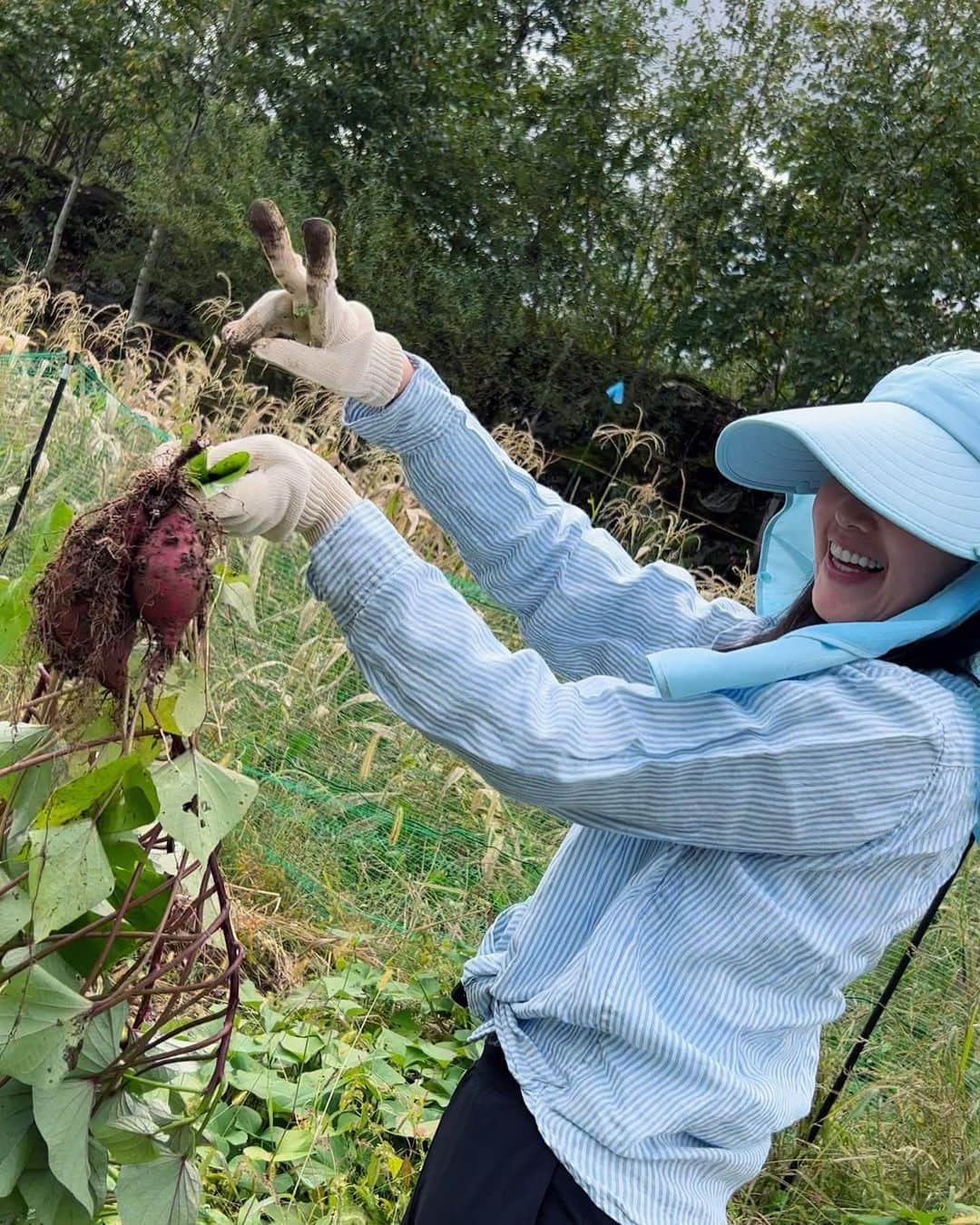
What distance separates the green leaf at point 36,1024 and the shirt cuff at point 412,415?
2.12ft

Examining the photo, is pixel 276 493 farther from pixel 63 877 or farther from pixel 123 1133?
pixel 123 1133

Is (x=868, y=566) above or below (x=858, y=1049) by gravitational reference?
above

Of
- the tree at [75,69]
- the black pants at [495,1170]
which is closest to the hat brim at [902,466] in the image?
the black pants at [495,1170]

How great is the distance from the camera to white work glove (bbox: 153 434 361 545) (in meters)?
1.00

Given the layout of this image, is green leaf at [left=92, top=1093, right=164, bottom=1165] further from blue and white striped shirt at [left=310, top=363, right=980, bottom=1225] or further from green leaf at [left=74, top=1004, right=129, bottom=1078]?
blue and white striped shirt at [left=310, top=363, right=980, bottom=1225]

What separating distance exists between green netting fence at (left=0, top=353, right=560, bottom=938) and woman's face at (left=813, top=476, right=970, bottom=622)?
5.45ft

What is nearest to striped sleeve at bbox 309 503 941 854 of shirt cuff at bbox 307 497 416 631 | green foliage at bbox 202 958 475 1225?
shirt cuff at bbox 307 497 416 631

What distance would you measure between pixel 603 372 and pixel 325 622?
8997 mm

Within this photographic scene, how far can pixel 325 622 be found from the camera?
137 inches

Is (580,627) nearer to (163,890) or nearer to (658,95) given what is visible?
(163,890)

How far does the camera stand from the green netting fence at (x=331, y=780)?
2771mm

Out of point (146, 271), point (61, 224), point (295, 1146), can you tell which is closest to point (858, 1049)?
point (295, 1146)

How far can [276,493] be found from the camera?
102cm

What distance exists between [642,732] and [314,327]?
505 millimetres
